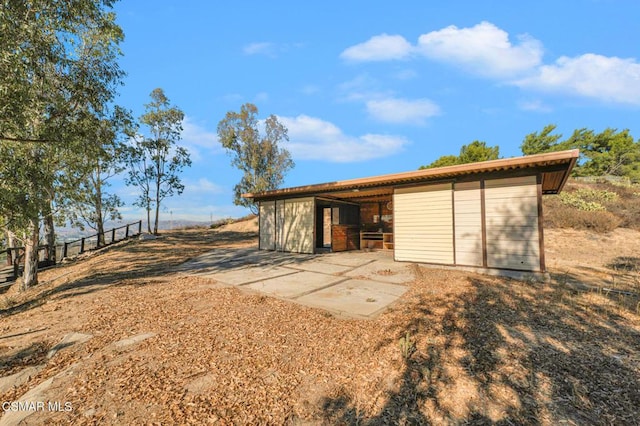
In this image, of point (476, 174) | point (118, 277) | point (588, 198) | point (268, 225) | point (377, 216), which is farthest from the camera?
point (588, 198)

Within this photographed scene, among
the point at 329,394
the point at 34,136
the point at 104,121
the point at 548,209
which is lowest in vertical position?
the point at 329,394

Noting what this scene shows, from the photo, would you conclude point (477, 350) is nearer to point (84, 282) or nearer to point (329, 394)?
point (329, 394)

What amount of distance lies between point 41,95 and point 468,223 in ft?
40.8

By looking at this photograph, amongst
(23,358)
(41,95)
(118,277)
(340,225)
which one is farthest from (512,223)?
(41,95)

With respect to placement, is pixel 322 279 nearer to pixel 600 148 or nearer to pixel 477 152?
pixel 477 152

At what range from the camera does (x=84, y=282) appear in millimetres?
6637

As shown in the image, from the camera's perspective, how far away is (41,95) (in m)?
7.11

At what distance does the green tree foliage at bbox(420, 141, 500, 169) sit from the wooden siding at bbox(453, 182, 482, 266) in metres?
19.3

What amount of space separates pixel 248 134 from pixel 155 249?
579 inches

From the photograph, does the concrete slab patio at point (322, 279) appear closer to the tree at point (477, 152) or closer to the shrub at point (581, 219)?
the shrub at point (581, 219)

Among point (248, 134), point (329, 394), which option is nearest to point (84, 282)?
point (329, 394)

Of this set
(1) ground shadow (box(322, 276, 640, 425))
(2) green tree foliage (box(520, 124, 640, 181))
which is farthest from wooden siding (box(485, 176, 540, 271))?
(2) green tree foliage (box(520, 124, 640, 181))

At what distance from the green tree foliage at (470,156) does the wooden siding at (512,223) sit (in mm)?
19574

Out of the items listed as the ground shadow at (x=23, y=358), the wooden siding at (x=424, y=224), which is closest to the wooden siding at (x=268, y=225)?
the wooden siding at (x=424, y=224)
